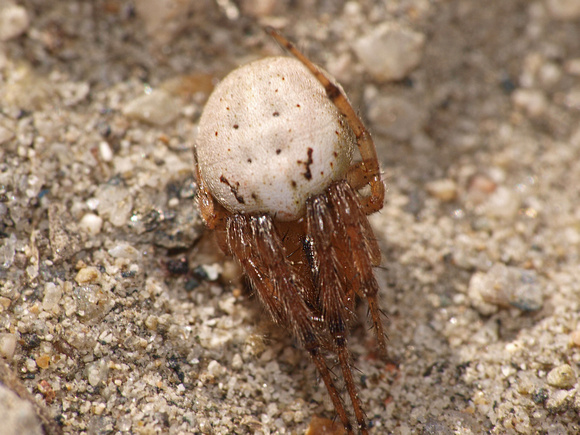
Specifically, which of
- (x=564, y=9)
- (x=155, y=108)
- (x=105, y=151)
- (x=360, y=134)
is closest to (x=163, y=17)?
(x=155, y=108)

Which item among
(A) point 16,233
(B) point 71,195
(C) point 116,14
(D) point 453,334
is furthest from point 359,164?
(C) point 116,14

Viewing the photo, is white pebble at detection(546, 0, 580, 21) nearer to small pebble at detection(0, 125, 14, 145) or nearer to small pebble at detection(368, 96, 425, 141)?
small pebble at detection(368, 96, 425, 141)

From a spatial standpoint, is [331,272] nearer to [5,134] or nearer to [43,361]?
[43,361]

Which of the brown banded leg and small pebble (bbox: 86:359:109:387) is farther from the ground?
the brown banded leg

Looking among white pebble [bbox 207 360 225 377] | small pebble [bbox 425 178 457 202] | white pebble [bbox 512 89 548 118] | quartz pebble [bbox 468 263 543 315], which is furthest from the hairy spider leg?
white pebble [bbox 512 89 548 118]

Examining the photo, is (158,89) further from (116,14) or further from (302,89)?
(302,89)
